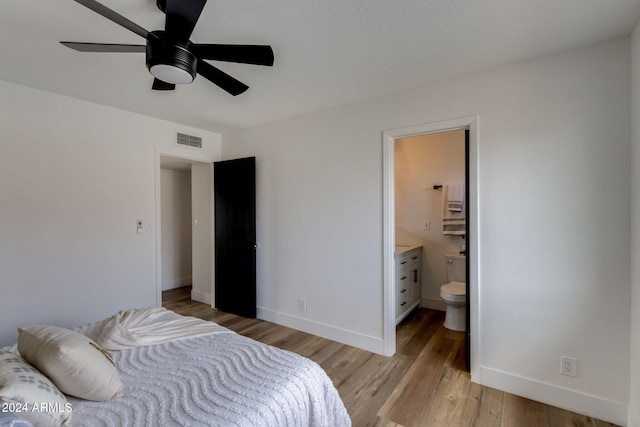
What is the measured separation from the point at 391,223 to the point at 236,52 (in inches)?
72.7

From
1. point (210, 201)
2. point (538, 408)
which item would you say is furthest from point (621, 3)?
point (210, 201)

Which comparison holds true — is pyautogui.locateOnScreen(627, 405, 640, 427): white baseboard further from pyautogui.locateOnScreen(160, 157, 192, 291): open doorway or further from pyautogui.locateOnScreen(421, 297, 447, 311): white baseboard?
pyautogui.locateOnScreen(160, 157, 192, 291): open doorway

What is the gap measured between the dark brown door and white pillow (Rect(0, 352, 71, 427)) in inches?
98.6

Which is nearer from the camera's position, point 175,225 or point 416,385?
point 416,385

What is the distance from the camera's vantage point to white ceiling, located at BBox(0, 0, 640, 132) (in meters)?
1.53

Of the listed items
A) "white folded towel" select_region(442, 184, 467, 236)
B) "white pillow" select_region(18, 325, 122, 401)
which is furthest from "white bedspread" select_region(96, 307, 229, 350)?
"white folded towel" select_region(442, 184, 467, 236)

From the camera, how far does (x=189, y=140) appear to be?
3645mm

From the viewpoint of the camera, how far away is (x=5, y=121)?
2.35 m

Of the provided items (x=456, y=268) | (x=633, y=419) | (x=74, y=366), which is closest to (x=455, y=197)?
(x=456, y=268)

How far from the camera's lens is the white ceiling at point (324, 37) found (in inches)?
60.1

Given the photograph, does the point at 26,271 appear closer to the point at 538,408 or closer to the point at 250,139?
the point at 250,139

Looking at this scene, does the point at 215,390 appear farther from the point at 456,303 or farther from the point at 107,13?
the point at 456,303

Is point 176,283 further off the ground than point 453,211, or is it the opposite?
point 453,211

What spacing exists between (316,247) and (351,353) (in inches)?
43.4
